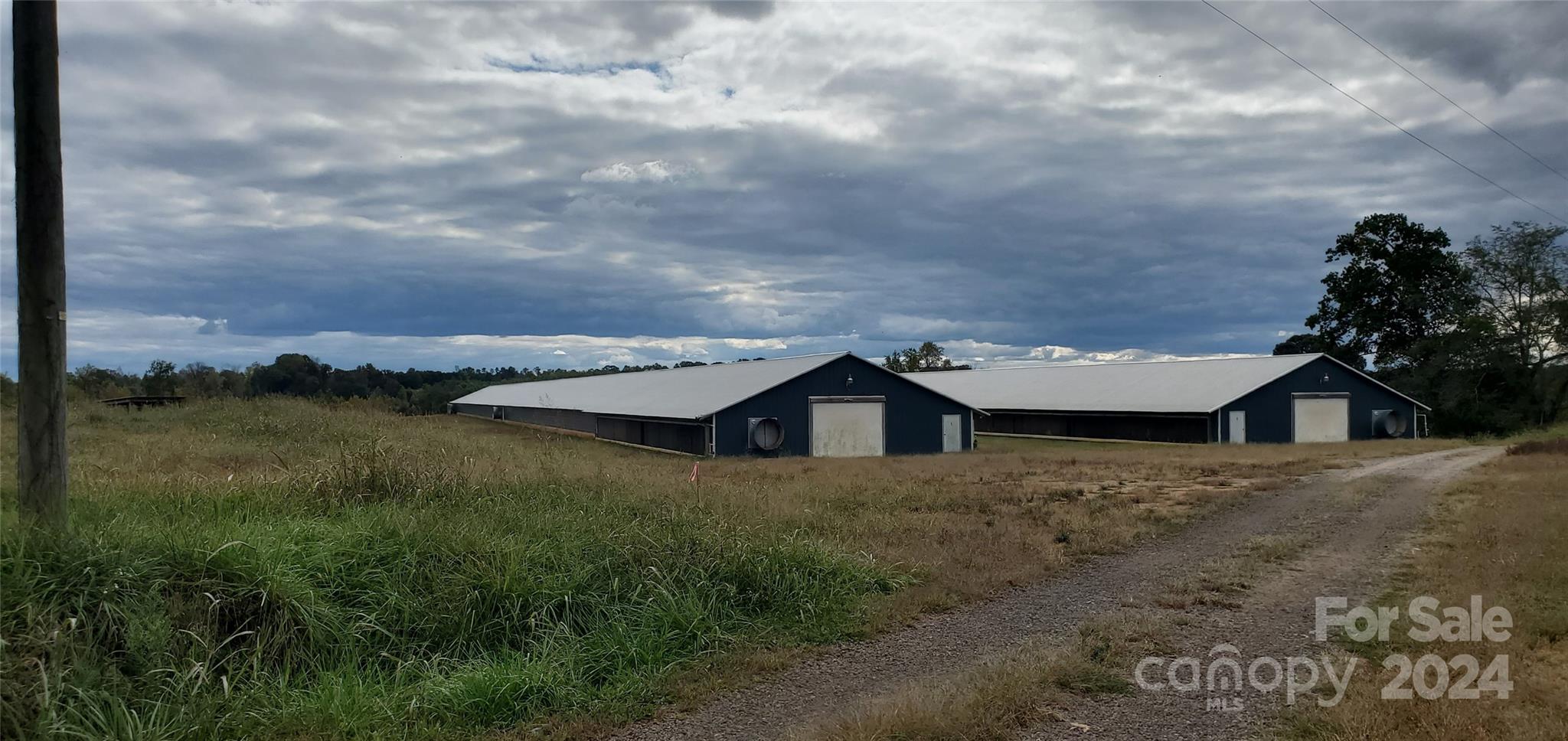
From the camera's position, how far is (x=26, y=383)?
6.54m

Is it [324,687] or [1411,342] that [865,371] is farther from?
[1411,342]

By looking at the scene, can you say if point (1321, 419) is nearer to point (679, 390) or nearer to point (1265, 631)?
point (679, 390)

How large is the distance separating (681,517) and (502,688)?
12.2 ft

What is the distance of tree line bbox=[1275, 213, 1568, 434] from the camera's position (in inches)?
1903

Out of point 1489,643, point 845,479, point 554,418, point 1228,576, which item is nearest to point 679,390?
point 554,418

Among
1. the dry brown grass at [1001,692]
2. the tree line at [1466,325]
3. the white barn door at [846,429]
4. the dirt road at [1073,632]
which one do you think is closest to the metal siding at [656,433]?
the white barn door at [846,429]

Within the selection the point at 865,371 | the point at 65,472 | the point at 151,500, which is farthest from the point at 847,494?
the point at 865,371

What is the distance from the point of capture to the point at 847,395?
33.3 meters

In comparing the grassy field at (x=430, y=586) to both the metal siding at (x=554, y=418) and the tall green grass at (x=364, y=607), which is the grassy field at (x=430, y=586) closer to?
the tall green grass at (x=364, y=607)

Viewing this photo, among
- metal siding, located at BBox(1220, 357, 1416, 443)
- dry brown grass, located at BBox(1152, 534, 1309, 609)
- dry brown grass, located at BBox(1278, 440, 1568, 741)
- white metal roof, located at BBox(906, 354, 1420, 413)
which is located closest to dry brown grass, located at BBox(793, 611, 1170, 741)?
dry brown grass, located at BBox(1152, 534, 1309, 609)

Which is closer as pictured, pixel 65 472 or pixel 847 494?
pixel 65 472

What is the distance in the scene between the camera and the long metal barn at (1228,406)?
40.3 metres

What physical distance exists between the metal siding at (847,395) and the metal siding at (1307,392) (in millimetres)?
13700

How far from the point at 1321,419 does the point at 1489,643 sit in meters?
40.7
